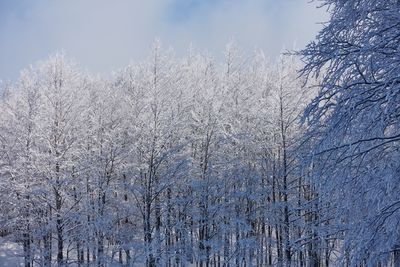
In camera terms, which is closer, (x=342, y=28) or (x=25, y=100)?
(x=342, y=28)

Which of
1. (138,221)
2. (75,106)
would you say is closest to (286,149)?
(75,106)

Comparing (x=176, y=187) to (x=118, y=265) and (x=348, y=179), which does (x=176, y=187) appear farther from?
(x=348, y=179)

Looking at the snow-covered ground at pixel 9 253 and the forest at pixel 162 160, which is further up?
the forest at pixel 162 160

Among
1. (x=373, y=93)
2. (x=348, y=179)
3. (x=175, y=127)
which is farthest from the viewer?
(x=175, y=127)

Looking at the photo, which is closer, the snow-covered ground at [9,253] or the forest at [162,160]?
the forest at [162,160]

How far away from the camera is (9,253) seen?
95.5 ft

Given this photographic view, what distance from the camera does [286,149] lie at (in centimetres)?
1767

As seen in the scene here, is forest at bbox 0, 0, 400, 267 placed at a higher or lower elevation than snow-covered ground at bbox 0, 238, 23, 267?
higher

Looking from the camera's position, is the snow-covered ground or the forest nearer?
the forest

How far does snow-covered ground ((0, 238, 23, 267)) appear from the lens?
27586mm

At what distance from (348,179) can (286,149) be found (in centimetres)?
1124

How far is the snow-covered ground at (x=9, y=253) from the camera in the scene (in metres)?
27.6

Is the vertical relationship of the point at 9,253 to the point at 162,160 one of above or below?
below

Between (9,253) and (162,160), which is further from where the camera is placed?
(9,253)
